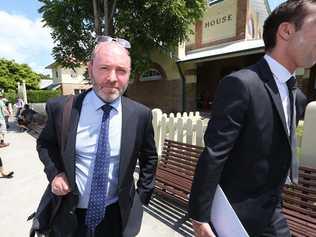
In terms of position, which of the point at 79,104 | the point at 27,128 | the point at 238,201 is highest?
the point at 79,104

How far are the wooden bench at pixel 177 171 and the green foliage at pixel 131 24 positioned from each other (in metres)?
8.50

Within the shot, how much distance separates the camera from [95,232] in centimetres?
214

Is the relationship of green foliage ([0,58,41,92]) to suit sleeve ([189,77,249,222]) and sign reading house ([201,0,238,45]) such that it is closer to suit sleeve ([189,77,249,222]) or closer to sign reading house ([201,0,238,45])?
sign reading house ([201,0,238,45])

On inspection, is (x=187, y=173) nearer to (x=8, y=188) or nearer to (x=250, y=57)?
(x=8, y=188)

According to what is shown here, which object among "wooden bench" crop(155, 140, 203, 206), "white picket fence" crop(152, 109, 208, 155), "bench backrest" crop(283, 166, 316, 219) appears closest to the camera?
"bench backrest" crop(283, 166, 316, 219)

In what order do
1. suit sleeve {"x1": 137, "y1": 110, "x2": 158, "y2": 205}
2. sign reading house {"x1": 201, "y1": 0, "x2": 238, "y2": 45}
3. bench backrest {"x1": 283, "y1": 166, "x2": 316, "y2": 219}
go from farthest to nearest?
sign reading house {"x1": 201, "y1": 0, "x2": 238, "y2": 45}, bench backrest {"x1": 283, "y1": 166, "x2": 316, "y2": 219}, suit sleeve {"x1": 137, "y1": 110, "x2": 158, "y2": 205}

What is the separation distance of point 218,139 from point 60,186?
1.09m

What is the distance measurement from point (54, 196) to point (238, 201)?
1264 millimetres

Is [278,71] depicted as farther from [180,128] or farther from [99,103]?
[180,128]

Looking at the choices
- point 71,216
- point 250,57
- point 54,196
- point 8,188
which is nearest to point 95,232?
point 71,216

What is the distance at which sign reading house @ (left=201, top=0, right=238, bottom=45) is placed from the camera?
16.4m

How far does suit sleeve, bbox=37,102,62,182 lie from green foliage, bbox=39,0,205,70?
10662mm

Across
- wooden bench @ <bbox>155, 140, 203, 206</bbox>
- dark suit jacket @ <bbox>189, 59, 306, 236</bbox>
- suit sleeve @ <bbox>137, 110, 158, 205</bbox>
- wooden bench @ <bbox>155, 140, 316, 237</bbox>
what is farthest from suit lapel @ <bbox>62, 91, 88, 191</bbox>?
wooden bench @ <bbox>155, 140, 203, 206</bbox>

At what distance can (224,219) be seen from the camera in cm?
159
